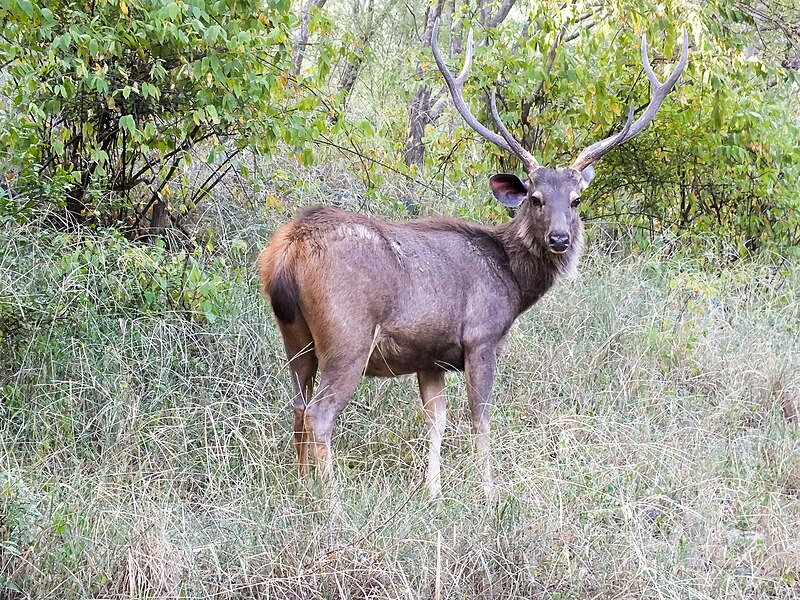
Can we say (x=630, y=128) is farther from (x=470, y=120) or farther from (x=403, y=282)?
(x=403, y=282)

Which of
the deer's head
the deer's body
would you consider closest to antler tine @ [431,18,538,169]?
the deer's head

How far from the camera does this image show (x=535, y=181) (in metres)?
6.74

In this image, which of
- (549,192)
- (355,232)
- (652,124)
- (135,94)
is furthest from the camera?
(652,124)

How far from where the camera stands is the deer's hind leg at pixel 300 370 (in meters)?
5.95

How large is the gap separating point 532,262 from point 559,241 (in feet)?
1.16

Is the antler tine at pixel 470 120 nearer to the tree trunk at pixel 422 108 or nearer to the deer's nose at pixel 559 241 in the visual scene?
the deer's nose at pixel 559 241

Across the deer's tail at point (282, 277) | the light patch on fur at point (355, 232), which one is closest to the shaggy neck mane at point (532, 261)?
the light patch on fur at point (355, 232)

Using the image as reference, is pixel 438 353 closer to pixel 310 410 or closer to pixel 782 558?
pixel 310 410

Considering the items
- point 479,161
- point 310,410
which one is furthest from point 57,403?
point 479,161

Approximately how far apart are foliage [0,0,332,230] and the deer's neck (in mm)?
1709

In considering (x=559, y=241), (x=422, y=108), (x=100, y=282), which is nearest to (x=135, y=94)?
(x=100, y=282)

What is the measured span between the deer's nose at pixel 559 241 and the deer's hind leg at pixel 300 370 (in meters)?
1.67

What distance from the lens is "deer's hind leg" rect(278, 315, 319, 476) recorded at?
19.5 ft

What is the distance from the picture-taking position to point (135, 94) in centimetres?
756
